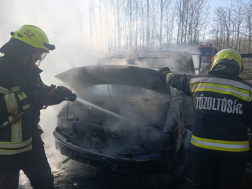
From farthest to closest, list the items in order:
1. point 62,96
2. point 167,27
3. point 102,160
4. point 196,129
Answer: point 167,27 → point 102,160 → point 62,96 → point 196,129

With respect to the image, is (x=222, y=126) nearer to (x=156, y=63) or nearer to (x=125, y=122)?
(x=125, y=122)

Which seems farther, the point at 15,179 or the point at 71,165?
the point at 71,165

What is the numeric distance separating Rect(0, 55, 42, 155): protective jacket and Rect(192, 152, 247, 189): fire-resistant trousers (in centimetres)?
177


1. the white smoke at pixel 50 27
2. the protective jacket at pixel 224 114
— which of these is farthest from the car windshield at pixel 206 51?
the protective jacket at pixel 224 114

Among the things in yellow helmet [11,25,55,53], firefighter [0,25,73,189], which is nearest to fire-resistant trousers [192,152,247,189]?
firefighter [0,25,73,189]

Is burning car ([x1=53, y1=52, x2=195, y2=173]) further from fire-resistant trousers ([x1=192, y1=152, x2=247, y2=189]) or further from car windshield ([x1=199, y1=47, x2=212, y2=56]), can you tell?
car windshield ([x1=199, y1=47, x2=212, y2=56])

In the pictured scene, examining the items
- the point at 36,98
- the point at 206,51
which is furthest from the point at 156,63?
the point at 206,51

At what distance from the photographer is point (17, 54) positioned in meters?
2.06

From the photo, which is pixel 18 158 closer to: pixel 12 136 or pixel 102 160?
pixel 12 136

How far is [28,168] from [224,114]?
2.15 meters

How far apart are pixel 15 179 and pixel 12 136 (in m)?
0.44

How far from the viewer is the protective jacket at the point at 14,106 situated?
1891 millimetres

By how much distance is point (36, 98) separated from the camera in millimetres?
2014

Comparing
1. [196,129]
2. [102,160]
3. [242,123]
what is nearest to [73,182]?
[102,160]
